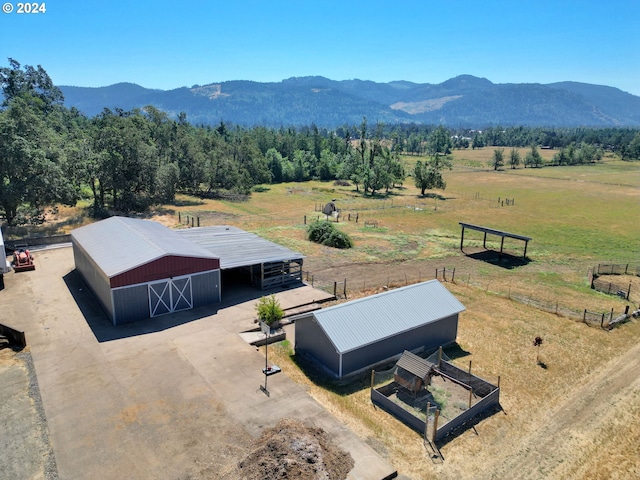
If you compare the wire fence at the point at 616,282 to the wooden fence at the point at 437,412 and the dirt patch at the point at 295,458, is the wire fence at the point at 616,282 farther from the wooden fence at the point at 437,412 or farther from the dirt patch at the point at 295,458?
the dirt patch at the point at 295,458

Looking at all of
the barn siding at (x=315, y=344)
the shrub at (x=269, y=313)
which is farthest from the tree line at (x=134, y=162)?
the barn siding at (x=315, y=344)

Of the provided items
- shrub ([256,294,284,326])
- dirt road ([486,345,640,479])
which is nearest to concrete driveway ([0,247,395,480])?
shrub ([256,294,284,326])

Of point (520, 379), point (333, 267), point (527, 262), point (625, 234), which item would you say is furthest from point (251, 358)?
point (625, 234)

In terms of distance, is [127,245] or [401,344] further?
[127,245]

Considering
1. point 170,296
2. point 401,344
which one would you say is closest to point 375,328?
point 401,344

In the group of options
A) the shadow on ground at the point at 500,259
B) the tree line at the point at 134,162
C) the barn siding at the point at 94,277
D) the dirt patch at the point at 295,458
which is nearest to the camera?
the dirt patch at the point at 295,458

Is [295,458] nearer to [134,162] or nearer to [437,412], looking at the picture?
[437,412]
